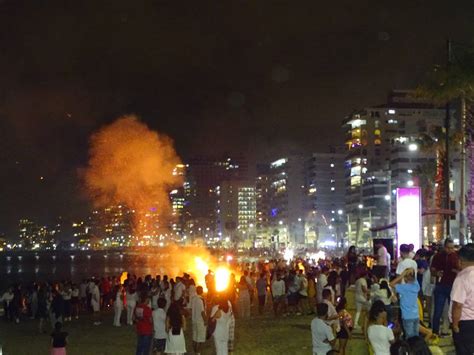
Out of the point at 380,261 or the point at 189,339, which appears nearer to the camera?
the point at 189,339

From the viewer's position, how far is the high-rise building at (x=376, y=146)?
11562 cm

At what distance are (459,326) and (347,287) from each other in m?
13.4

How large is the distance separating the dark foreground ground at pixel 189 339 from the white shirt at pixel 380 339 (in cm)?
334

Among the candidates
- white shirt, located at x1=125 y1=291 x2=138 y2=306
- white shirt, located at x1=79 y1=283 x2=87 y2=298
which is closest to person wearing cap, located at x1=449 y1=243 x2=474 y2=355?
white shirt, located at x1=125 y1=291 x2=138 y2=306

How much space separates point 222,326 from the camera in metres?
12.2

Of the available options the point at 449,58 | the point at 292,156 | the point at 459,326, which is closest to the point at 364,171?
the point at 292,156

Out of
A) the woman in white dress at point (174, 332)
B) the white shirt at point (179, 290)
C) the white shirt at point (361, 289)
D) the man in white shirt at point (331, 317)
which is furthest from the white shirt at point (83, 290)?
the man in white shirt at point (331, 317)

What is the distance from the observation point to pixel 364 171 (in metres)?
122

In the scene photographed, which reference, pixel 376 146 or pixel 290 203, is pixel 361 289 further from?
pixel 290 203

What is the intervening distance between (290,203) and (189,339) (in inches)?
6021

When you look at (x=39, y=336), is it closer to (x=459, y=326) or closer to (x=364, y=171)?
(x=459, y=326)

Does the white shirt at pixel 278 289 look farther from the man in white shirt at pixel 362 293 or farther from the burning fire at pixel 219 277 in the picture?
the man in white shirt at pixel 362 293

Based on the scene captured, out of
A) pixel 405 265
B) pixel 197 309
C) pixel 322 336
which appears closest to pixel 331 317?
pixel 322 336

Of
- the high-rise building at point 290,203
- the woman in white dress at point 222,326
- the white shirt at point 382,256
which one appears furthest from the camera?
the high-rise building at point 290,203
